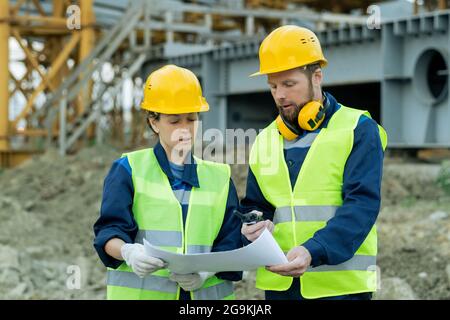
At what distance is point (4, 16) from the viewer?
15.3 meters

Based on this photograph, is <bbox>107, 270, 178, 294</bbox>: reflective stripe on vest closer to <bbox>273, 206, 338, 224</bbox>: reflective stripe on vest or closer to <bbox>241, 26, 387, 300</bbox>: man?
<bbox>241, 26, 387, 300</bbox>: man

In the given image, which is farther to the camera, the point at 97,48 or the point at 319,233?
the point at 97,48

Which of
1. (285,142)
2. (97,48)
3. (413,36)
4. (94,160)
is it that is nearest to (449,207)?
(413,36)

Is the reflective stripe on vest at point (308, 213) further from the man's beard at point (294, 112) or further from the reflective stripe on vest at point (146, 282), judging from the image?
the reflective stripe on vest at point (146, 282)

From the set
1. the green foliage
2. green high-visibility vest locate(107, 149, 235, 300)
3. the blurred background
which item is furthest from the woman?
the green foliage

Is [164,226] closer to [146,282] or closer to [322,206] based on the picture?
[146,282]

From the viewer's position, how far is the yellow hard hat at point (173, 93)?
3.14 metres

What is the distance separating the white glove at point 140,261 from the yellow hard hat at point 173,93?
0.62 metres

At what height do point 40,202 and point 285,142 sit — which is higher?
point 285,142

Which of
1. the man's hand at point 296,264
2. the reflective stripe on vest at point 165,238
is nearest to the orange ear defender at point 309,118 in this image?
the man's hand at point 296,264

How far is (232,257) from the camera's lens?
274 cm

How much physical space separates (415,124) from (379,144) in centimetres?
888

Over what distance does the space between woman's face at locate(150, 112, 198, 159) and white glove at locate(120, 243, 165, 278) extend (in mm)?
485

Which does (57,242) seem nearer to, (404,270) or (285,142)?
(404,270)
